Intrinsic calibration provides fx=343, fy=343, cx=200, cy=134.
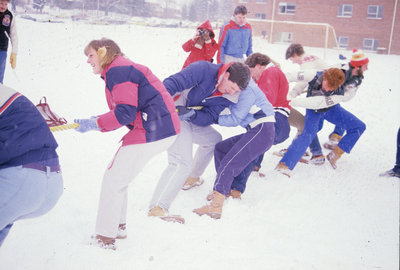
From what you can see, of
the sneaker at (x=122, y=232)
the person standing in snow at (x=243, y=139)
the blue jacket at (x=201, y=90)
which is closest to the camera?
the sneaker at (x=122, y=232)

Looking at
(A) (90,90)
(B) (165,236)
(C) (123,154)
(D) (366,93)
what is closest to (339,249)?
(B) (165,236)

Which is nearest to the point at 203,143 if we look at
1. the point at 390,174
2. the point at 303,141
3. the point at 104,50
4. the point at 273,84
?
the point at 273,84

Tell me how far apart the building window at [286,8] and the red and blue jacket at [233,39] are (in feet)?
67.4

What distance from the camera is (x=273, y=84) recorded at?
13.2 ft

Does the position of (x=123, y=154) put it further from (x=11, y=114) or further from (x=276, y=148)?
(x=276, y=148)

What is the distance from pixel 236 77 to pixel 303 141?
182 cm

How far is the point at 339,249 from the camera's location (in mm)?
2969

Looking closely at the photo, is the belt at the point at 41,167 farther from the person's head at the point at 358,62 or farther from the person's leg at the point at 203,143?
the person's head at the point at 358,62

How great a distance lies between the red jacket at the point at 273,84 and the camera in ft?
13.2

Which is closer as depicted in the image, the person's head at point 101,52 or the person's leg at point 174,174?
the person's head at point 101,52

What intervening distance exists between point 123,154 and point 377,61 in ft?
48.0

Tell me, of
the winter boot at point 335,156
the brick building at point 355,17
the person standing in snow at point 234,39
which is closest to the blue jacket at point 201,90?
the winter boot at point 335,156

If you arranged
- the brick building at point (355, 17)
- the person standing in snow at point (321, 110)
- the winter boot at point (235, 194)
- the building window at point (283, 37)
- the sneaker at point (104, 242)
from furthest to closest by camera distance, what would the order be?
the brick building at point (355, 17)
the building window at point (283, 37)
the person standing in snow at point (321, 110)
the winter boot at point (235, 194)
the sneaker at point (104, 242)

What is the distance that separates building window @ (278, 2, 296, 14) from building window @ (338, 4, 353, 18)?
3.09 m
